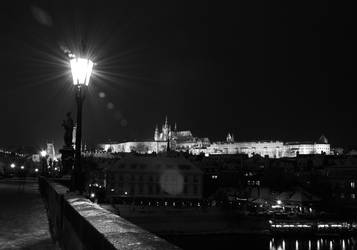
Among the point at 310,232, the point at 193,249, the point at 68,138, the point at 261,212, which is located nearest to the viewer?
the point at 68,138

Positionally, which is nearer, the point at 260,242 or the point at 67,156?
the point at 67,156

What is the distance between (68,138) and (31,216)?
11.8m

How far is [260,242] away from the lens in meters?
52.2

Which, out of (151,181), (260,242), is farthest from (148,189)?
(260,242)

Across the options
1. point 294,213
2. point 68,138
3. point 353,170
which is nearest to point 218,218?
point 294,213

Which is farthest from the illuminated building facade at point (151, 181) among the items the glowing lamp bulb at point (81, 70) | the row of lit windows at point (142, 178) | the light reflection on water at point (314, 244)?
the glowing lamp bulb at point (81, 70)

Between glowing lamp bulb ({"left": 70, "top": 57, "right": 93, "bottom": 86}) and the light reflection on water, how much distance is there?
134 ft

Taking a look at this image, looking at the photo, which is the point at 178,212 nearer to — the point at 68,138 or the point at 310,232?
the point at 310,232

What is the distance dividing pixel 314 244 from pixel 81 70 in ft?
148

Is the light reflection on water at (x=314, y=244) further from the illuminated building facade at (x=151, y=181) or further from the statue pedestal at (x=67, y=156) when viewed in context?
the statue pedestal at (x=67, y=156)

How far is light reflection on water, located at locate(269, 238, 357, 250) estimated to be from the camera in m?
50.0

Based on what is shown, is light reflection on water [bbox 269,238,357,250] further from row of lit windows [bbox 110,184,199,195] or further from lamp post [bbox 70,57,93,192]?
lamp post [bbox 70,57,93,192]

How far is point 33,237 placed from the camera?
405 inches

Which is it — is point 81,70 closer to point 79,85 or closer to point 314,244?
point 79,85
